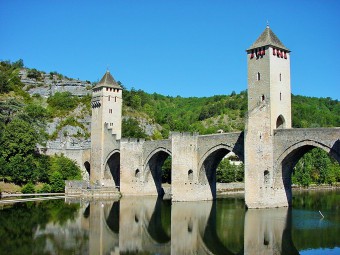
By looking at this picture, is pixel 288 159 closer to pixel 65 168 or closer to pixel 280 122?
pixel 280 122

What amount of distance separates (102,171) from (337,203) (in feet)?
85.4

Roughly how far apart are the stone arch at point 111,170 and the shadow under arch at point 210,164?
44.8 ft

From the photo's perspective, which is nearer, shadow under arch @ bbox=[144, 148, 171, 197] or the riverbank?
shadow under arch @ bbox=[144, 148, 171, 197]

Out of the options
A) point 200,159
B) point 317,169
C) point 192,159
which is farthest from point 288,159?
point 317,169

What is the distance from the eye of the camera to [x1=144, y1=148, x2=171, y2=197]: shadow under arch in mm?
46656

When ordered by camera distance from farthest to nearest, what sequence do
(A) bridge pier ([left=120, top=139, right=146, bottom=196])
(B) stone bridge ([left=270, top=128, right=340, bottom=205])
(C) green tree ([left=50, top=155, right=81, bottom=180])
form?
(C) green tree ([left=50, top=155, right=81, bottom=180]) → (A) bridge pier ([left=120, top=139, right=146, bottom=196]) → (B) stone bridge ([left=270, top=128, right=340, bottom=205])

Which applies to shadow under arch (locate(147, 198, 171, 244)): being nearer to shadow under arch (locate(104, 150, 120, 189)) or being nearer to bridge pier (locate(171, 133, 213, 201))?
bridge pier (locate(171, 133, 213, 201))

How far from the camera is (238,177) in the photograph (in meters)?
59.5

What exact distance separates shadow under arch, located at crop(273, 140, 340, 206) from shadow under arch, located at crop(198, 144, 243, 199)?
5727 millimetres

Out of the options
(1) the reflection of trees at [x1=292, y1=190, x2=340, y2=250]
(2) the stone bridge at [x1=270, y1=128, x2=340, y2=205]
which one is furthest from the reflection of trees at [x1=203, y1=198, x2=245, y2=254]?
(2) the stone bridge at [x1=270, y1=128, x2=340, y2=205]

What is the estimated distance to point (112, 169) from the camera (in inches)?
2104

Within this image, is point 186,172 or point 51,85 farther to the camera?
point 51,85

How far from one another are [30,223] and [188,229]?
985 cm

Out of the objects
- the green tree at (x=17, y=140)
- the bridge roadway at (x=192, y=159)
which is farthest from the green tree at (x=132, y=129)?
the green tree at (x=17, y=140)
